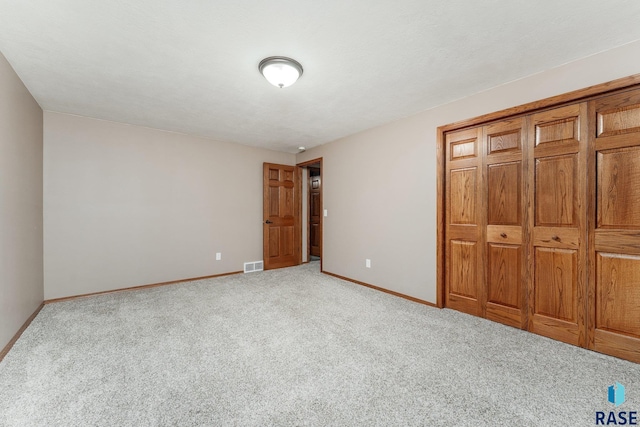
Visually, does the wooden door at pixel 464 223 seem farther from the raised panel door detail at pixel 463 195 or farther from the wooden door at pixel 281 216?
the wooden door at pixel 281 216

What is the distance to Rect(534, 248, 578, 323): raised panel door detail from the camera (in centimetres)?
236

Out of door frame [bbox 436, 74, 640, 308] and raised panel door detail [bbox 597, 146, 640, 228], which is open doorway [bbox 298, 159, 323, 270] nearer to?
door frame [bbox 436, 74, 640, 308]

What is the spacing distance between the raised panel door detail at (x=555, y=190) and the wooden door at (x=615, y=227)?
14 centimetres

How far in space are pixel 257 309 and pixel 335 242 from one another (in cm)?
205

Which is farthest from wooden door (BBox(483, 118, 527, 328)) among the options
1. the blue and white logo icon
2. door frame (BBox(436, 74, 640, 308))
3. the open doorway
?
the open doorway

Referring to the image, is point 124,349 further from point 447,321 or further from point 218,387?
point 447,321

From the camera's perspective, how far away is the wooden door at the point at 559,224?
2311 millimetres

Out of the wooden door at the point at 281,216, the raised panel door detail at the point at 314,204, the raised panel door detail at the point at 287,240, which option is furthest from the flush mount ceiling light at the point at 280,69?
the raised panel door detail at the point at 314,204

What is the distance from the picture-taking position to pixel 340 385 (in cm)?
180

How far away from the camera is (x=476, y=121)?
9.62 feet

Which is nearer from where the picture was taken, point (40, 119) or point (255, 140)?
point (40, 119)

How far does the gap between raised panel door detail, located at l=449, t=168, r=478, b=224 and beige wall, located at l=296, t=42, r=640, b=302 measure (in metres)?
0.22

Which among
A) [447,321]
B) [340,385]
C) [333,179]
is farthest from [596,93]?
[333,179]
